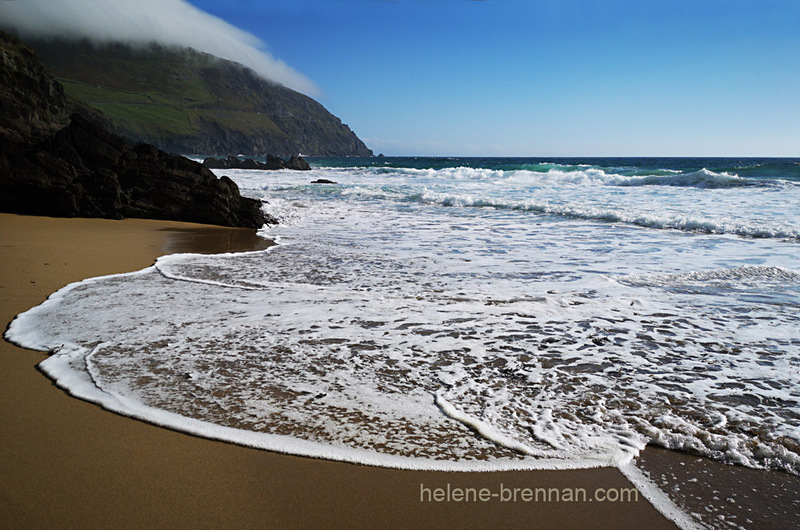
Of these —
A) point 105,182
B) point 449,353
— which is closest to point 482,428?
point 449,353

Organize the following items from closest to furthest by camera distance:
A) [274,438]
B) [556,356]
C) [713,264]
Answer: [274,438]
[556,356]
[713,264]

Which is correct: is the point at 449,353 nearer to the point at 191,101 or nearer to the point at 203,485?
the point at 203,485

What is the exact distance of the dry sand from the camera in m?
→ 1.78

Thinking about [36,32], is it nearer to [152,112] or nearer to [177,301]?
[152,112]

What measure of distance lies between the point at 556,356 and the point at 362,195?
17.5 metres

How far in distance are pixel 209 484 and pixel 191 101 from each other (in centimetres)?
14473

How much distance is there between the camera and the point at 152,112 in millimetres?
105938

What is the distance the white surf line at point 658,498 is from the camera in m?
1.82

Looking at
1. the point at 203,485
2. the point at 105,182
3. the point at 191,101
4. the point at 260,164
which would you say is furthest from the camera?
the point at 191,101

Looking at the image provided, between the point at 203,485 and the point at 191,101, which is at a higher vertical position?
the point at 191,101

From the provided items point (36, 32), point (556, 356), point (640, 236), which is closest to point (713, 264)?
point (640, 236)

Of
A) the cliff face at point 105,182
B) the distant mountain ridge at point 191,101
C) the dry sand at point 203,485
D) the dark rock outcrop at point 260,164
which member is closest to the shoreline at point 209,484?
the dry sand at point 203,485

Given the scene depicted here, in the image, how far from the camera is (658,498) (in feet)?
6.41

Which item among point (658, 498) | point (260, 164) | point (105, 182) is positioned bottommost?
point (658, 498)
